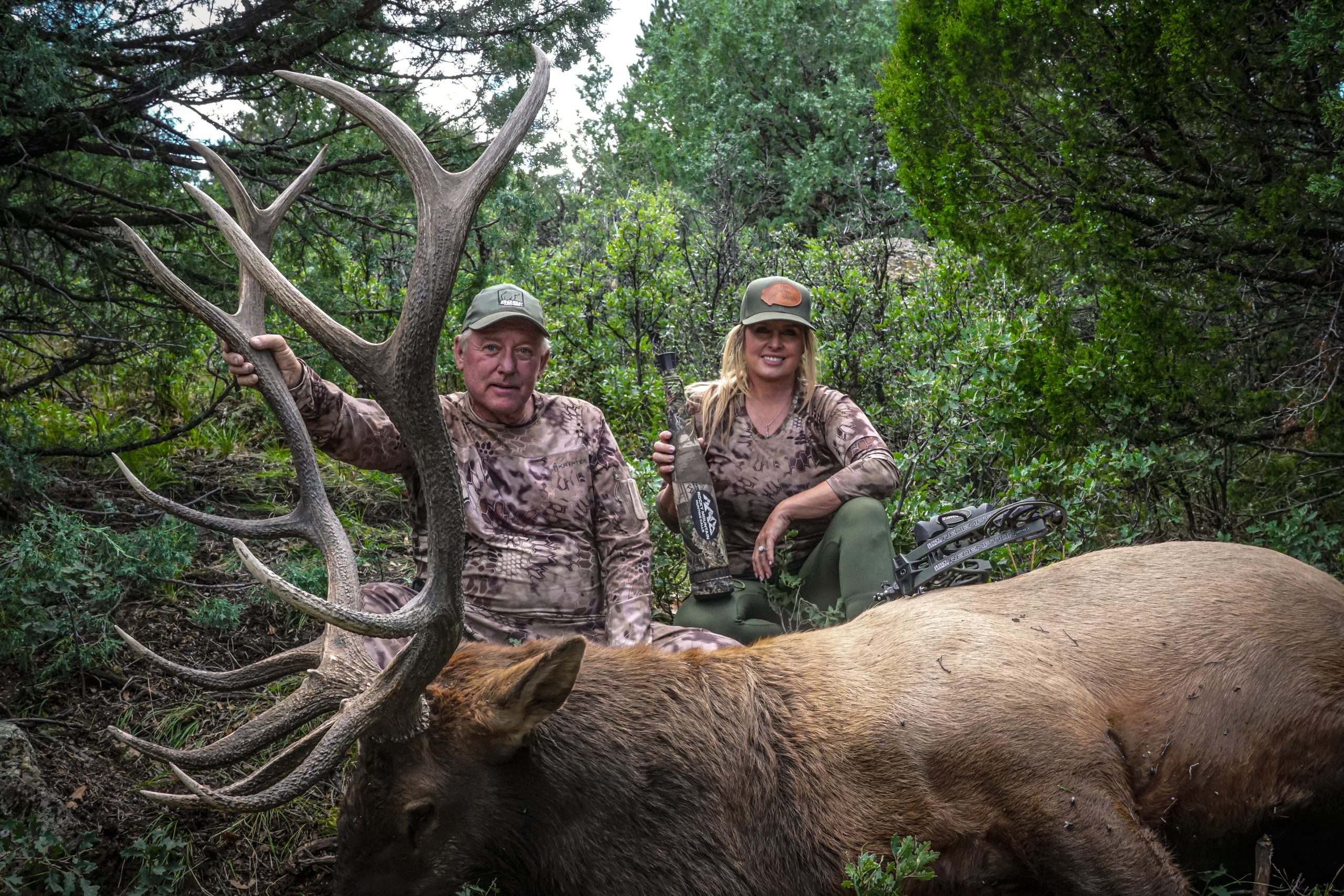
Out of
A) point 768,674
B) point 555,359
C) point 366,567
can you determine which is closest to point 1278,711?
point 768,674

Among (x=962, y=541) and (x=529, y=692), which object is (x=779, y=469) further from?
(x=529, y=692)

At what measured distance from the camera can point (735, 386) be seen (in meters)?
5.20

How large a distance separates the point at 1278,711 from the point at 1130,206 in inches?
119

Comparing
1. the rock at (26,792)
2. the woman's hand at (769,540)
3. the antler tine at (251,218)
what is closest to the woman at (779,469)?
the woman's hand at (769,540)

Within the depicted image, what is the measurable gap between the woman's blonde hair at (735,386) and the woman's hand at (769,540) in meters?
0.56

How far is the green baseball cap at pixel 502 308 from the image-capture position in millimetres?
4547

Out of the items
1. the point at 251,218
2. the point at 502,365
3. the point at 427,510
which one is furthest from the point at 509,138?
the point at 502,365

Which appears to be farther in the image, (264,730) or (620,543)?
(620,543)

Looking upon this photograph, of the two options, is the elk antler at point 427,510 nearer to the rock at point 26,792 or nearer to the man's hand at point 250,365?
the man's hand at point 250,365

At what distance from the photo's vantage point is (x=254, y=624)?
5230 millimetres

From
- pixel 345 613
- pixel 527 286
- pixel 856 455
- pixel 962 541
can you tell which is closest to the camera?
pixel 345 613

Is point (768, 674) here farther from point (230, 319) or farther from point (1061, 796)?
point (230, 319)

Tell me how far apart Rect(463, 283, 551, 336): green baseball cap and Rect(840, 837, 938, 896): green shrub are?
2668mm

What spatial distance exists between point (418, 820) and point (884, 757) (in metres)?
1.40
